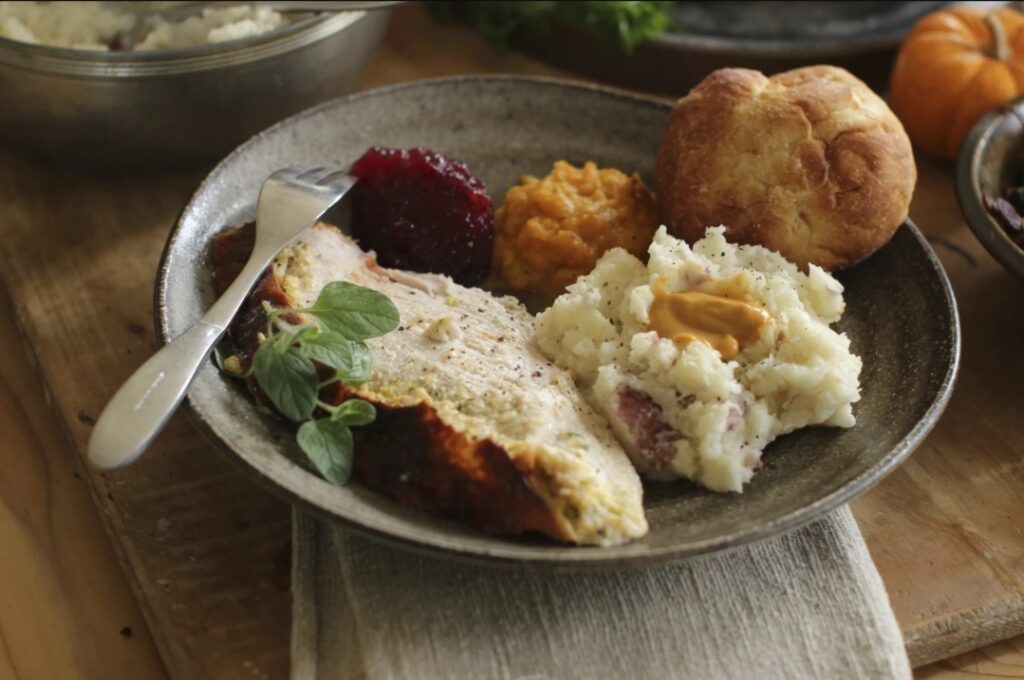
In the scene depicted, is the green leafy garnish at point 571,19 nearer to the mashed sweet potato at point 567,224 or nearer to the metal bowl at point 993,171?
the mashed sweet potato at point 567,224

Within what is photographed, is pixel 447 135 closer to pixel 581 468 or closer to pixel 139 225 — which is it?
pixel 139 225

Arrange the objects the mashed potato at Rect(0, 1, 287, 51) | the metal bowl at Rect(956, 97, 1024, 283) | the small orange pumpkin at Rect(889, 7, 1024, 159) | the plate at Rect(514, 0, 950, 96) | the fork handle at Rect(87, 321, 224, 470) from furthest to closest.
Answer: the plate at Rect(514, 0, 950, 96) < the small orange pumpkin at Rect(889, 7, 1024, 159) < the mashed potato at Rect(0, 1, 287, 51) < the metal bowl at Rect(956, 97, 1024, 283) < the fork handle at Rect(87, 321, 224, 470)

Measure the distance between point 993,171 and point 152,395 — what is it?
2.60 m

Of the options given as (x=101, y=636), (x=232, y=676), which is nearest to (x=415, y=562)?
(x=232, y=676)

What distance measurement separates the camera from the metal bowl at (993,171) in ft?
10.1

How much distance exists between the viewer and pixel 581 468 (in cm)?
226

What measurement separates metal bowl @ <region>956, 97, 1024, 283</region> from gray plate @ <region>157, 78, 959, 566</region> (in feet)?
0.65

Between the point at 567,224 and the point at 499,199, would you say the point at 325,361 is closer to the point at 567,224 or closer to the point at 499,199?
the point at 567,224

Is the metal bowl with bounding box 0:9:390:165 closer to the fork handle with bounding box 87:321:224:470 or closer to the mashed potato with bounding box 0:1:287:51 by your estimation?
the mashed potato with bounding box 0:1:287:51

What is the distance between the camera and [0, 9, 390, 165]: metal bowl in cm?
335

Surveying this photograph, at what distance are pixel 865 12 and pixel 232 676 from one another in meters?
3.81

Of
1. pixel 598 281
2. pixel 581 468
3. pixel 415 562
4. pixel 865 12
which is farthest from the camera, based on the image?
pixel 865 12

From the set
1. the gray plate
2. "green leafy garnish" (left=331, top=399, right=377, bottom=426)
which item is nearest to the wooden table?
the gray plate

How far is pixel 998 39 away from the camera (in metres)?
4.18
